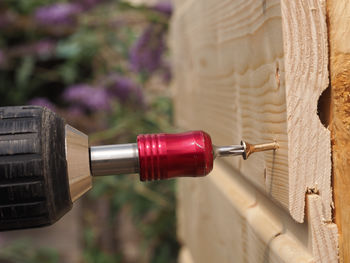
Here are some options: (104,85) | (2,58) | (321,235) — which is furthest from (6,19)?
(321,235)

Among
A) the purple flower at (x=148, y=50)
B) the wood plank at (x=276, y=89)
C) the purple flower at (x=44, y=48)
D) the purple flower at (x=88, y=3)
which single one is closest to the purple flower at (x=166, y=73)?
the purple flower at (x=148, y=50)

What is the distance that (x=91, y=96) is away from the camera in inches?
68.8

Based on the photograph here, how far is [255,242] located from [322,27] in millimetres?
264

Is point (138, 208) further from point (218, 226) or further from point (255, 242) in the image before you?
point (255, 242)

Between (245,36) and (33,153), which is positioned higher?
(245,36)

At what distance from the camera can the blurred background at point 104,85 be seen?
5.35 feet

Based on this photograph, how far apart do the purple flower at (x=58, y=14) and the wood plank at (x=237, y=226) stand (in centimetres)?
92

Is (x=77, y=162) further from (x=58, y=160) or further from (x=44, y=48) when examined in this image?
Result: (x=44, y=48)

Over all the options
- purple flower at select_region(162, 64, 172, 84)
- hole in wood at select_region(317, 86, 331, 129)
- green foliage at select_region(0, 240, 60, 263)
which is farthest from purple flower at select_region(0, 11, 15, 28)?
hole in wood at select_region(317, 86, 331, 129)

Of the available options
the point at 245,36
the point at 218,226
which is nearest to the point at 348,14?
the point at 245,36

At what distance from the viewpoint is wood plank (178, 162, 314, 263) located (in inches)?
19.0

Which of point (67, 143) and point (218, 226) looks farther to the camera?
point (218, 226)

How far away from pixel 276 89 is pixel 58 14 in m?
1.51

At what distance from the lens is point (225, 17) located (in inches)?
25.3
